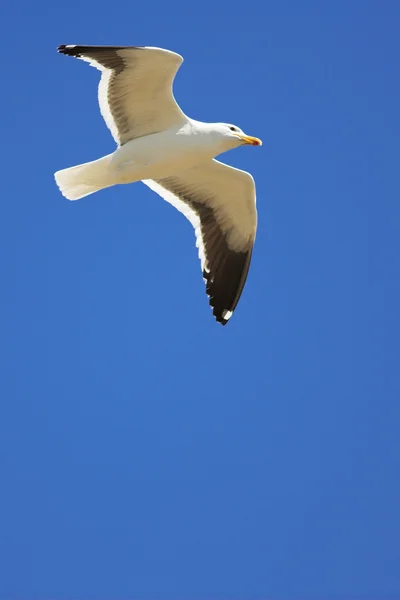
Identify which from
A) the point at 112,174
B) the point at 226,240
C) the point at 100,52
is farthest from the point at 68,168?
the point at 226,240

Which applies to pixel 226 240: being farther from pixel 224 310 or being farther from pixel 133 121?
pixel 133 121

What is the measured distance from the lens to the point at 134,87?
876 centimetres

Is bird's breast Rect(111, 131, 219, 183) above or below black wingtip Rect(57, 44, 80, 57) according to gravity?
below

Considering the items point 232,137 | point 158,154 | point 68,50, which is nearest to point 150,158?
point 158,154

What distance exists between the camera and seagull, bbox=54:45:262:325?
8602 mm

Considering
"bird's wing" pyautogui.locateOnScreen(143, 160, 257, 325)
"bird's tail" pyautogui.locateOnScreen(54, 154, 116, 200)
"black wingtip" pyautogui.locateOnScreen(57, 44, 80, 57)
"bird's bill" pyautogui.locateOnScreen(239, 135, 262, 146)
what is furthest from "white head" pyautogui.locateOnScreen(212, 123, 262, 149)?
"black wingtip" pyautogui.locateOnScreen(57, 44, 80, 57)

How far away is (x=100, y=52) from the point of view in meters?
8.52

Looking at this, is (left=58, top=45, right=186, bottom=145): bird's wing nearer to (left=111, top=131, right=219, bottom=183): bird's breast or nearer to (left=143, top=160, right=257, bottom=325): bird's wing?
(left=111, top=131, right=219, bottom=183): bird's breast

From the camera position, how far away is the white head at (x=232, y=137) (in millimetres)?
8750

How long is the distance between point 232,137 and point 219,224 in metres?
1.33

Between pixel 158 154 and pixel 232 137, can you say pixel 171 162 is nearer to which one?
pixel 158 154

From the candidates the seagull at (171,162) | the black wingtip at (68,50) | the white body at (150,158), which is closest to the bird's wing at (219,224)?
the seagull at (171,162)

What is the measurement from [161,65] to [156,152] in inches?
28.3

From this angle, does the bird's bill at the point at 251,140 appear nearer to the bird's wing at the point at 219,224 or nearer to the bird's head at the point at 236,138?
the bird's head at the point at 236,138
